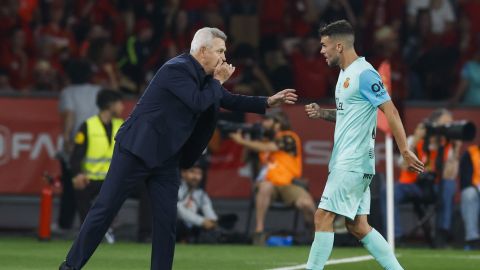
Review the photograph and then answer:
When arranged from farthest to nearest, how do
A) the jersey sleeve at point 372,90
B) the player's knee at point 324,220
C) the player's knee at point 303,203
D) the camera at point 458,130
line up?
the player's knee at point 303,203
the camera at point 458,130
the player's knee at point 324,220
the jersey sleeve at point 372,90

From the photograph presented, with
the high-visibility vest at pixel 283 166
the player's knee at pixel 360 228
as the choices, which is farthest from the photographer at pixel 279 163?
the player's knee at pixel 360 228

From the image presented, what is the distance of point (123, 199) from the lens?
10.9 meters

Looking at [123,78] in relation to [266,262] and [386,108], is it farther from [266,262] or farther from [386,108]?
Result: [386,108]

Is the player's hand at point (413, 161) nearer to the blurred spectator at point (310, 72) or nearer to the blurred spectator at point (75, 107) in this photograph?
the blurred spectator at point (75, 107)

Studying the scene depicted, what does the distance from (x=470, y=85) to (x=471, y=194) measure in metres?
2.83

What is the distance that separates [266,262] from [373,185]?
373cm

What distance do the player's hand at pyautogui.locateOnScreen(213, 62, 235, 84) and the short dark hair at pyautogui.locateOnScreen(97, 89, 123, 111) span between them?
6.76 metres

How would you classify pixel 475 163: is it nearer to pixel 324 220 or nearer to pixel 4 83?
pixel 4 83

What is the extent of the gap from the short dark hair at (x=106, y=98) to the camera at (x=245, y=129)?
1.53 metres

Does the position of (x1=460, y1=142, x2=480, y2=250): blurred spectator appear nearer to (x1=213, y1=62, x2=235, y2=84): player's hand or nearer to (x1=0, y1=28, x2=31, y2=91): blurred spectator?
(x1=0, y1=28, x2=31, y2=91): blurred spectator

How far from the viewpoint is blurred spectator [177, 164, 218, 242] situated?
18.3 meters

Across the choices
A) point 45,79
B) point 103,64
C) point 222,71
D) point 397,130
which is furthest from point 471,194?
point 222,71

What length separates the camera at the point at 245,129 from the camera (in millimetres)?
18359

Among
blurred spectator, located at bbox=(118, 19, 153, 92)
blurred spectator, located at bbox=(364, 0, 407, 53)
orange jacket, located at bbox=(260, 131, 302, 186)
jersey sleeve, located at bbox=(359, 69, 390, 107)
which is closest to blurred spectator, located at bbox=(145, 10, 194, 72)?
blurred spectator, located at bbox=(118, 19, 153, 92)
